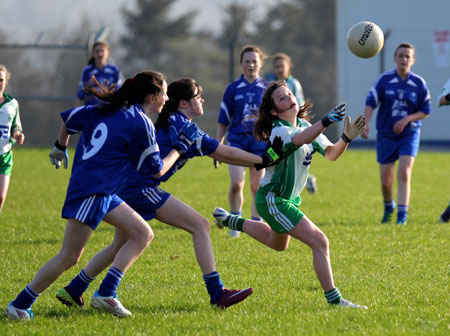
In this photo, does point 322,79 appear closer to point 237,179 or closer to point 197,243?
point 237,179

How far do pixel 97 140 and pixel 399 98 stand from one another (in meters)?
5.56

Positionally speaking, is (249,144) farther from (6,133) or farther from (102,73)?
(102,73)

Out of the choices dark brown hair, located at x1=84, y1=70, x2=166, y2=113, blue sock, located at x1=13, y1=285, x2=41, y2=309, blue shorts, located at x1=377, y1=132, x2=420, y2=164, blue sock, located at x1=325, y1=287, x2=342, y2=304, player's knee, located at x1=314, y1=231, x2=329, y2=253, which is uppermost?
dark brown hair, located at x1=84, y1=70, x2=166, y2=113

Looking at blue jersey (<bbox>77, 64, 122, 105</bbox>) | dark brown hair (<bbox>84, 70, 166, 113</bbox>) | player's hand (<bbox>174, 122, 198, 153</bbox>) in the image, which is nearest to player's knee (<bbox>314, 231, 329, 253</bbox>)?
player's hand (<bbox>174, 122, 198, 153</bbox>)

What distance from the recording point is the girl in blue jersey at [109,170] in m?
4.80

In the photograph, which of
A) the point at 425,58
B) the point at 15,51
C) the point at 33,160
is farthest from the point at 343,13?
the point at 33,160

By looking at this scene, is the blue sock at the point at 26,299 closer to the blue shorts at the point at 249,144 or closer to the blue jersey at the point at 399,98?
the blue shorts at the point at 249,144

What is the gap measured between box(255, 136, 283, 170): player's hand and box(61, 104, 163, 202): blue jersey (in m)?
0.71

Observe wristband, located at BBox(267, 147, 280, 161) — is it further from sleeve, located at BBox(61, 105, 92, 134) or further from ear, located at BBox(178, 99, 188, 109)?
sleeve, located at BBox(61, 105, 92, 134)

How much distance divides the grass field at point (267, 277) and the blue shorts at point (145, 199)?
2.27ft

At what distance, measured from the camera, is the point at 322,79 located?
44031mm

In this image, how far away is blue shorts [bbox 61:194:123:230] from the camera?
186 inches

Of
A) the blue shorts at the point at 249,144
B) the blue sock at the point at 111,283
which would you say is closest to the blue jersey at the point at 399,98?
the blue shorts at the point at 249,144

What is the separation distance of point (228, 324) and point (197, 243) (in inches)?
27.9
